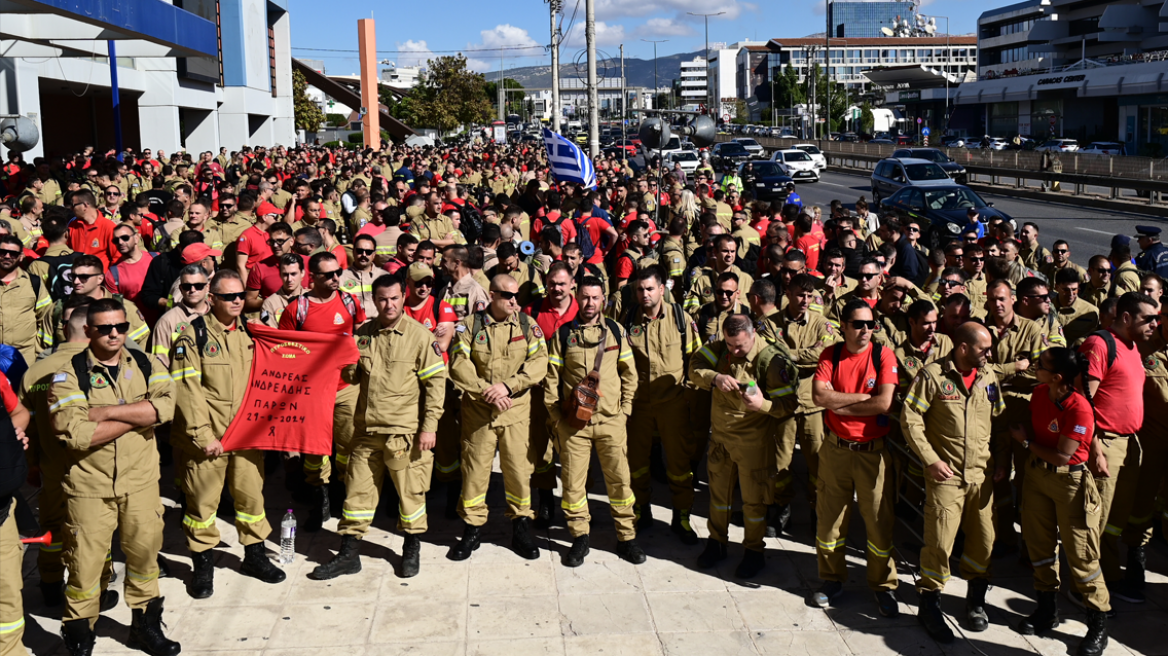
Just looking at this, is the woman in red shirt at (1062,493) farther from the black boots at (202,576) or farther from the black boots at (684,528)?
the black boots at (202,576)

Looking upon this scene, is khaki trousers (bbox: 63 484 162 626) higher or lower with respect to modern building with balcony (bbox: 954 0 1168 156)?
lower

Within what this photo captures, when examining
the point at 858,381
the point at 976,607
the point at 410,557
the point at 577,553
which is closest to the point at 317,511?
the point at 410,557

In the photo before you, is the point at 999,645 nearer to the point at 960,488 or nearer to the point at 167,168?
the point at 960,488

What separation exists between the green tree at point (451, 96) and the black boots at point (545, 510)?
6395cm

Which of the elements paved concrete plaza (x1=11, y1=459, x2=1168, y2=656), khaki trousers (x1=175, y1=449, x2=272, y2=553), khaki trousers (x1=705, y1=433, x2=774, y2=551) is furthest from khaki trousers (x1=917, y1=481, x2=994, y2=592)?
khaki trousers (x1=175, y1=449, x2=272, y2=553)

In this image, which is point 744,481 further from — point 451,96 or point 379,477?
point 451,96

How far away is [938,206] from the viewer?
2094cm

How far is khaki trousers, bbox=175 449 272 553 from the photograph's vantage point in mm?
6398

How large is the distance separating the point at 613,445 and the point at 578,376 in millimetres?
519

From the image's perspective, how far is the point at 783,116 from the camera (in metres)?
115

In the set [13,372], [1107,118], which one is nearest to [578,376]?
[13,372]

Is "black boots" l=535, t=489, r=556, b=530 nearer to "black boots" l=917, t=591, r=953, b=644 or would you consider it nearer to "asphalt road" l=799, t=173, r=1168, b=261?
"black boots" l=917, t=591, r=953, b=644

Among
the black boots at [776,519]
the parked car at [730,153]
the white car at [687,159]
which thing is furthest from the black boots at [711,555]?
the parked car at [730,153]

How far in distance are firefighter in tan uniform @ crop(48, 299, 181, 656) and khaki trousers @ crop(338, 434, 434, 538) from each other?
1.32m
